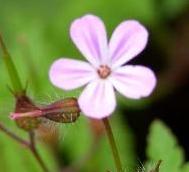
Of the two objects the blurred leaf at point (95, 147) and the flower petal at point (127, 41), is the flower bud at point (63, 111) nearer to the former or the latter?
the flower petal at point (127, 41)

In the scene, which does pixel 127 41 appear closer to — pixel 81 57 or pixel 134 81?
pixel 134 81

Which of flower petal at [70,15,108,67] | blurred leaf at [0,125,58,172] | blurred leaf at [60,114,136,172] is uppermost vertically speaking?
flower petal at [70,15,108,67]

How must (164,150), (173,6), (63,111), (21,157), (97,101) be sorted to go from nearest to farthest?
(97,101) → (63,111) → (164,150) → (21,157) → (173,6)

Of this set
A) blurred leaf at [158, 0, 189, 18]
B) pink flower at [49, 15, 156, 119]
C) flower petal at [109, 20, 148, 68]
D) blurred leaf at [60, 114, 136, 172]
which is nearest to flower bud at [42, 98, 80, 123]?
pink flower at [49, 15, 156, 119]

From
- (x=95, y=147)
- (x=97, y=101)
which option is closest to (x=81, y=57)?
(x=95, y=147)

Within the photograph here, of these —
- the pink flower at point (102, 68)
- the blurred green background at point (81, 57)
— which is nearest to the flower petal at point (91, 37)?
the pink flower at point (102, 68)

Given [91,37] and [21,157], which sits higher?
[91,37]

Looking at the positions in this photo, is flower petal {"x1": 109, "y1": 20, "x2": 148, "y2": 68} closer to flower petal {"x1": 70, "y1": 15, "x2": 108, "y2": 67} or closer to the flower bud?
flower petal {"x1": 70, "y1": 15, "x2": 108, "y2": 67}
